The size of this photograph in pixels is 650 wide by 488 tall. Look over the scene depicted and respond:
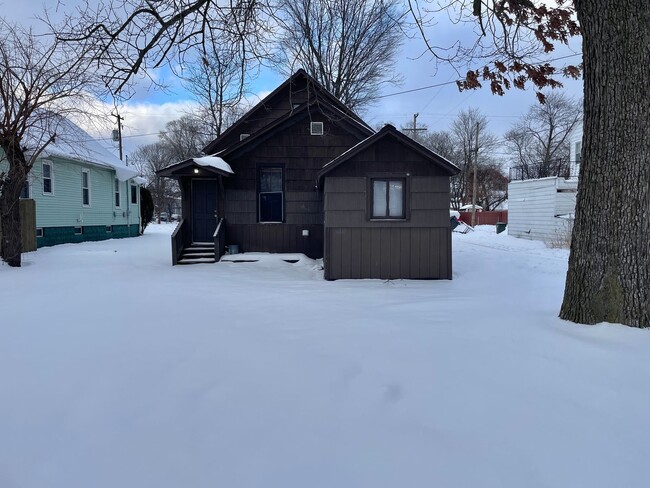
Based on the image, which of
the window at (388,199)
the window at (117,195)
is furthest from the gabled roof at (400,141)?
the window at (117,195)

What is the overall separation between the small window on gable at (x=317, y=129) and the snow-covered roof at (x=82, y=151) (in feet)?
24.7

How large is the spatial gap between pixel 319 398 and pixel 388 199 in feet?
22.1

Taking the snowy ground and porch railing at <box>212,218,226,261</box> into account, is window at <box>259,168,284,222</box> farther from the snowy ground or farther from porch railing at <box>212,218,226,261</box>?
the snowy ground

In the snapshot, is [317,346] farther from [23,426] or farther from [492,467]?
[23,426]

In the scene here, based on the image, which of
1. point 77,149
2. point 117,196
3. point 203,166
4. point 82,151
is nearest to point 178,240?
point 203,166

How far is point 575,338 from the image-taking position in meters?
3.83

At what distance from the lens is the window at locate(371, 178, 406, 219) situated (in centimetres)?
898

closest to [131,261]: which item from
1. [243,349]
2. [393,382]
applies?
[243,349]

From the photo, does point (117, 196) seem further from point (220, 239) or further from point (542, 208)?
point (542, 208)

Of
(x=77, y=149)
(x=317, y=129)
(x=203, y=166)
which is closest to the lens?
(x=203, y=166)

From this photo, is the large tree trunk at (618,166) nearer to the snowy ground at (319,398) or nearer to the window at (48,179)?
the snowy ground at (319,398)

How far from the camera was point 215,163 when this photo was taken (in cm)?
1052

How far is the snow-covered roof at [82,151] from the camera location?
13.6 m

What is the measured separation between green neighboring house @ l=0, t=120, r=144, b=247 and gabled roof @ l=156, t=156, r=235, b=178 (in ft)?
10.9
